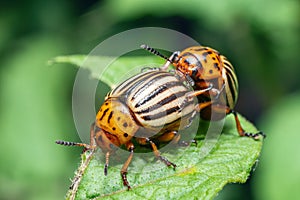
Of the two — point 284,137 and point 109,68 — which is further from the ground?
point 109,68

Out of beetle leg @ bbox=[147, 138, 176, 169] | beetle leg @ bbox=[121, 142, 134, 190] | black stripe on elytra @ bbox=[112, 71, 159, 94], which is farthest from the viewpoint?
black stripe on elytra @ bbox=[112, 71, 159, 94]

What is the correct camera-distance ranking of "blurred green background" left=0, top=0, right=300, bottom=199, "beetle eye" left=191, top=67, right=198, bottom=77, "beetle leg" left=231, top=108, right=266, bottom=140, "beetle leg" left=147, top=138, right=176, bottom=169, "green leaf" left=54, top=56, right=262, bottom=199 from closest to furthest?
"green leaf" left=54, top=56, right=262, bottom=199 → "beetle leg" left=147, top=138, right=176, bottom=169 → "beetle eye" left=191, top=67, right=198, bottom=77 → "beetle leg" left=231, top=108, right=266, bottom=140 → "blurred green background" left=0, top=0, right=300, bottom=199

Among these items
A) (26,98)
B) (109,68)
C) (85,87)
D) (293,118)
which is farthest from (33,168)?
(293,118)

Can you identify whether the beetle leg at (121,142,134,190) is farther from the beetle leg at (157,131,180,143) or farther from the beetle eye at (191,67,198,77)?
the beetle eye at (191,67,198,77)

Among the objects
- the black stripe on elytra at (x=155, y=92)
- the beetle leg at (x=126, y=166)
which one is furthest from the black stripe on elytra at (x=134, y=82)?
the beetle leg at (x=126, y=166)

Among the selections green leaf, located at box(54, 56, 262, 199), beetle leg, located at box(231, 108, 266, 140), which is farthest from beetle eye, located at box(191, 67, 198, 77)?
green leaf, located at box(54, 56, 262, 199)

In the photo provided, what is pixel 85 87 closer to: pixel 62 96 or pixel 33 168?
pixel 33 168

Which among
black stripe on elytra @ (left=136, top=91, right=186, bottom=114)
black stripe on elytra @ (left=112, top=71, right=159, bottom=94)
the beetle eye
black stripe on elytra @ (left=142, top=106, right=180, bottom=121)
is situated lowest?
black stripe on elytra @ (left=142, top=106, right=180, bottom=121)
